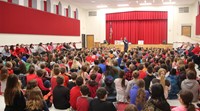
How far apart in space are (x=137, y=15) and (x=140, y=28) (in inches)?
59.4

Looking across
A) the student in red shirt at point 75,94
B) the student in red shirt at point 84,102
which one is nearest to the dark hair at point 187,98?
the student in red shirt at point 84,102

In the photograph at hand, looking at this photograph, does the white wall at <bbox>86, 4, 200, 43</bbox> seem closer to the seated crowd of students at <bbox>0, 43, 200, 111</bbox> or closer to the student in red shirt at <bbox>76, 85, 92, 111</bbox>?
the seated crowd of students at <bbox>0, 43, 200, 111</bbox>

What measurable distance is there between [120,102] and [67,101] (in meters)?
1.37

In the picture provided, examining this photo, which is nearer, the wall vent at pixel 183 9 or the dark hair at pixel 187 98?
the dark hair at pixel 187 98

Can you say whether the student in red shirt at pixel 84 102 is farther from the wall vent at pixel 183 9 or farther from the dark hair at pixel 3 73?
the wall vent at pixel 183 9

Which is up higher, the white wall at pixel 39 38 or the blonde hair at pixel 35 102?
the white wall at pixel 39 38

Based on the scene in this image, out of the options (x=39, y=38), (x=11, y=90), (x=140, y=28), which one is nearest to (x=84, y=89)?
(x=11, y=90)

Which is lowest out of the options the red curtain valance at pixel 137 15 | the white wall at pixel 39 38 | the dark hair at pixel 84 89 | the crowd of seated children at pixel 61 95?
the crowd of seated children at pixel 61 95

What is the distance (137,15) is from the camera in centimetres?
2314

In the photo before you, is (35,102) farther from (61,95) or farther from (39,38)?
(39,38)

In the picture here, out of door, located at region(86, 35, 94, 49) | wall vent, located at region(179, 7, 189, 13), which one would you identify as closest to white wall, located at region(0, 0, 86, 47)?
door, located at region(86, 35, 94, 49)

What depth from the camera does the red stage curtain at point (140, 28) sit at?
22812 mm

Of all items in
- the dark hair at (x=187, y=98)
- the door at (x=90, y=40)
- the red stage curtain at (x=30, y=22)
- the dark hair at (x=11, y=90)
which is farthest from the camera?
the door at (x=90, y=40)

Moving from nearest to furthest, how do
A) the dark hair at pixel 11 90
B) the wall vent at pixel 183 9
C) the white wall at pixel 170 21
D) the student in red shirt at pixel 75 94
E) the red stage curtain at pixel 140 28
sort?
the dark hair at pixel 11 90
the student in red shirt at pixel 75 94
the white wall at pixel 170 21
the wall vent at pixel 183 9
the red stage curtain at pixel 140 28
